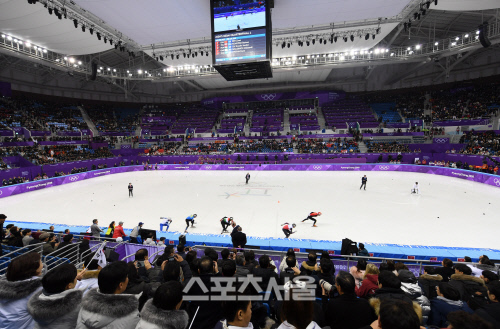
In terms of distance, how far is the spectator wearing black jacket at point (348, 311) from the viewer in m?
2.47

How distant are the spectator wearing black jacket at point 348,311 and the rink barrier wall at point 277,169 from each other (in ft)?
75.0

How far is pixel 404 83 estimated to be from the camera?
1565 inches

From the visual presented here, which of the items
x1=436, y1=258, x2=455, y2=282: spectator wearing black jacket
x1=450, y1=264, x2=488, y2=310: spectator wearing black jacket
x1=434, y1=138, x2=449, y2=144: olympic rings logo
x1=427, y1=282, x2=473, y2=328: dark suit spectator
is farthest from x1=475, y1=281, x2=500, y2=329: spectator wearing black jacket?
x1=434, y1=138, x2=449, y2=144: olympic rings logo

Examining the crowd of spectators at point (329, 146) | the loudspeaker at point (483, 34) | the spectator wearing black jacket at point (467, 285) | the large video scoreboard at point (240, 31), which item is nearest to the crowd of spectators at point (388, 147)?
the crowd of spectators at point (329, 146)

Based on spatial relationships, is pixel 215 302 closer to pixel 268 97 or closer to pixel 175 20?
pixel 175 20

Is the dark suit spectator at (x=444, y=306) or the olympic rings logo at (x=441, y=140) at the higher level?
the olympic rings logo at (x=441, y=140)

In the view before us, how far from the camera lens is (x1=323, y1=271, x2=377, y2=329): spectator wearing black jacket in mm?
2469

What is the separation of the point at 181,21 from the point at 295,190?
46.4 feet

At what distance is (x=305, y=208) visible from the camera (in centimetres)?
1320

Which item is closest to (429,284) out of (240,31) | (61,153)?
(240,31)

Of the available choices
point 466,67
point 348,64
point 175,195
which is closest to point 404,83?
point 466,67

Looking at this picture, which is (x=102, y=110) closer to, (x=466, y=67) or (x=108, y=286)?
(x=108, y=286)

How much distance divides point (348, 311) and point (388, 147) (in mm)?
33897

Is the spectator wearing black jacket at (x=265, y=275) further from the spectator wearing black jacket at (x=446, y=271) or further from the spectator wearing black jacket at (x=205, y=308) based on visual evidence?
the spectator wearing black jacket at (x=446, y=271)
